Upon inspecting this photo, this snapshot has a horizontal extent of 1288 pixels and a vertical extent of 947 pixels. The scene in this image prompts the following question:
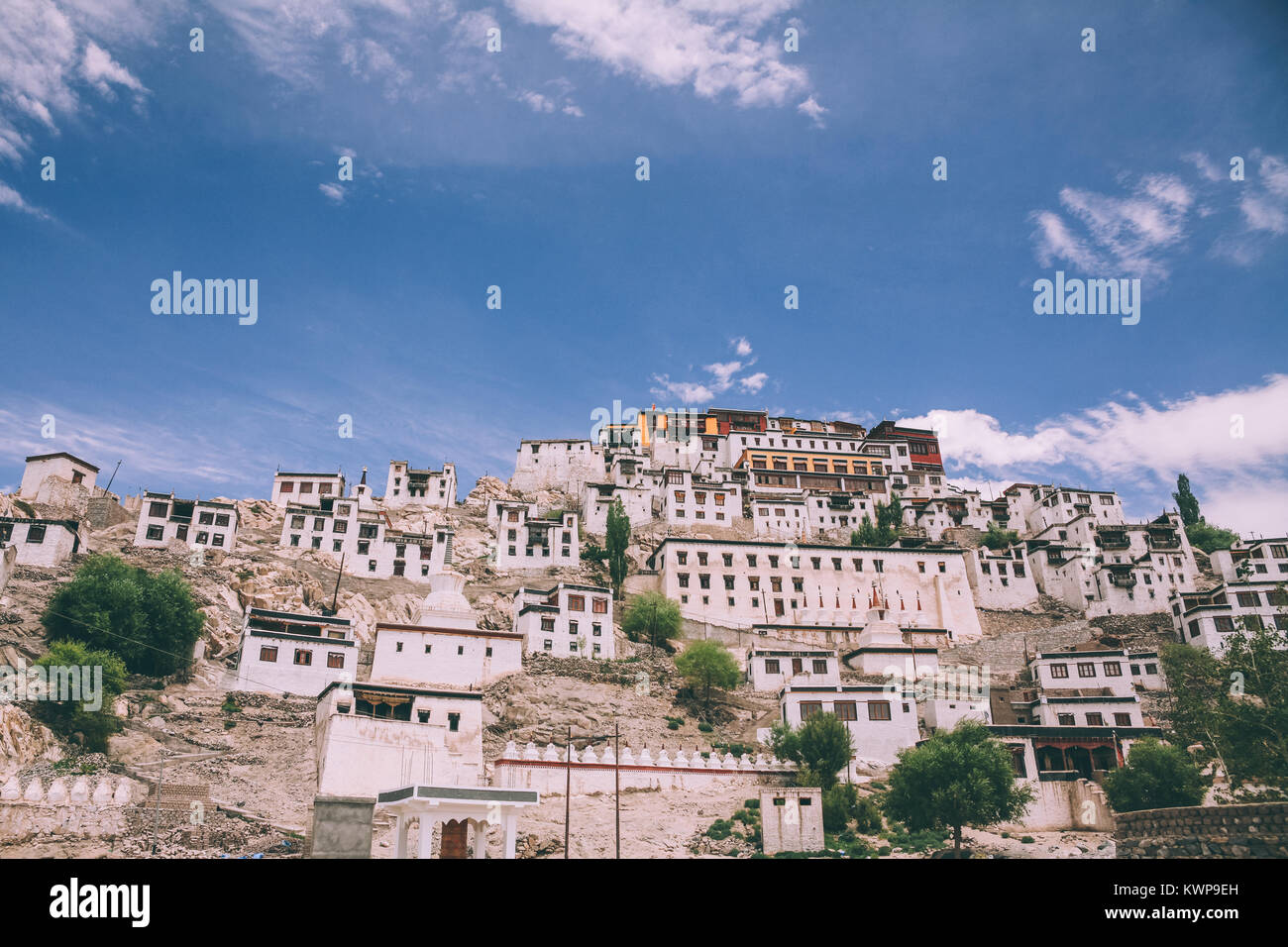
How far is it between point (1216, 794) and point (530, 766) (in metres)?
32.0

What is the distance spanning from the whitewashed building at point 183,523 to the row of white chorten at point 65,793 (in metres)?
33.2

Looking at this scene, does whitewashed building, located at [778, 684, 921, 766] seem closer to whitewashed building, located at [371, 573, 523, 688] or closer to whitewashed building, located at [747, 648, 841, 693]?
whitewashed building, located at [747, 648, 841, 693]

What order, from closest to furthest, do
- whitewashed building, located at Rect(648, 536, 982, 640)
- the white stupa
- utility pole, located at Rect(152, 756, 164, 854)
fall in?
utility pole, located at Rect(152, 756, 164, 854), the white stupa, whitewashed building, located at Rect(648, 536, 982, 640)

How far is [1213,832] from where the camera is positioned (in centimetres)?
2956

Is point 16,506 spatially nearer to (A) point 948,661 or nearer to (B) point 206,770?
(B) point 206,770

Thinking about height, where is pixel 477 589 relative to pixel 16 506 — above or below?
below

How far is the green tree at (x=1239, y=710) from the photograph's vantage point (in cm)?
4212

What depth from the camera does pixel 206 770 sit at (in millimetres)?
39812

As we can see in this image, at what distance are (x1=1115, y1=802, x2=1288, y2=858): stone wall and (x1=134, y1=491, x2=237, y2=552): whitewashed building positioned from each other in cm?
5956

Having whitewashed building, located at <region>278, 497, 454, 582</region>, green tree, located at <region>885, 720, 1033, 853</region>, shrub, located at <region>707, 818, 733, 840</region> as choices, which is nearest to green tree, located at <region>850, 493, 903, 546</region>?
whitewashed building, located at <region>278, 497, 454, 582</region>

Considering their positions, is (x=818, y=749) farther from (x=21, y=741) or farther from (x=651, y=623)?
(x=21, y=741)

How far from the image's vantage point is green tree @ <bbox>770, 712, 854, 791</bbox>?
46.8 m

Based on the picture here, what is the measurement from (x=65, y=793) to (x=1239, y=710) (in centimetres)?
5037
